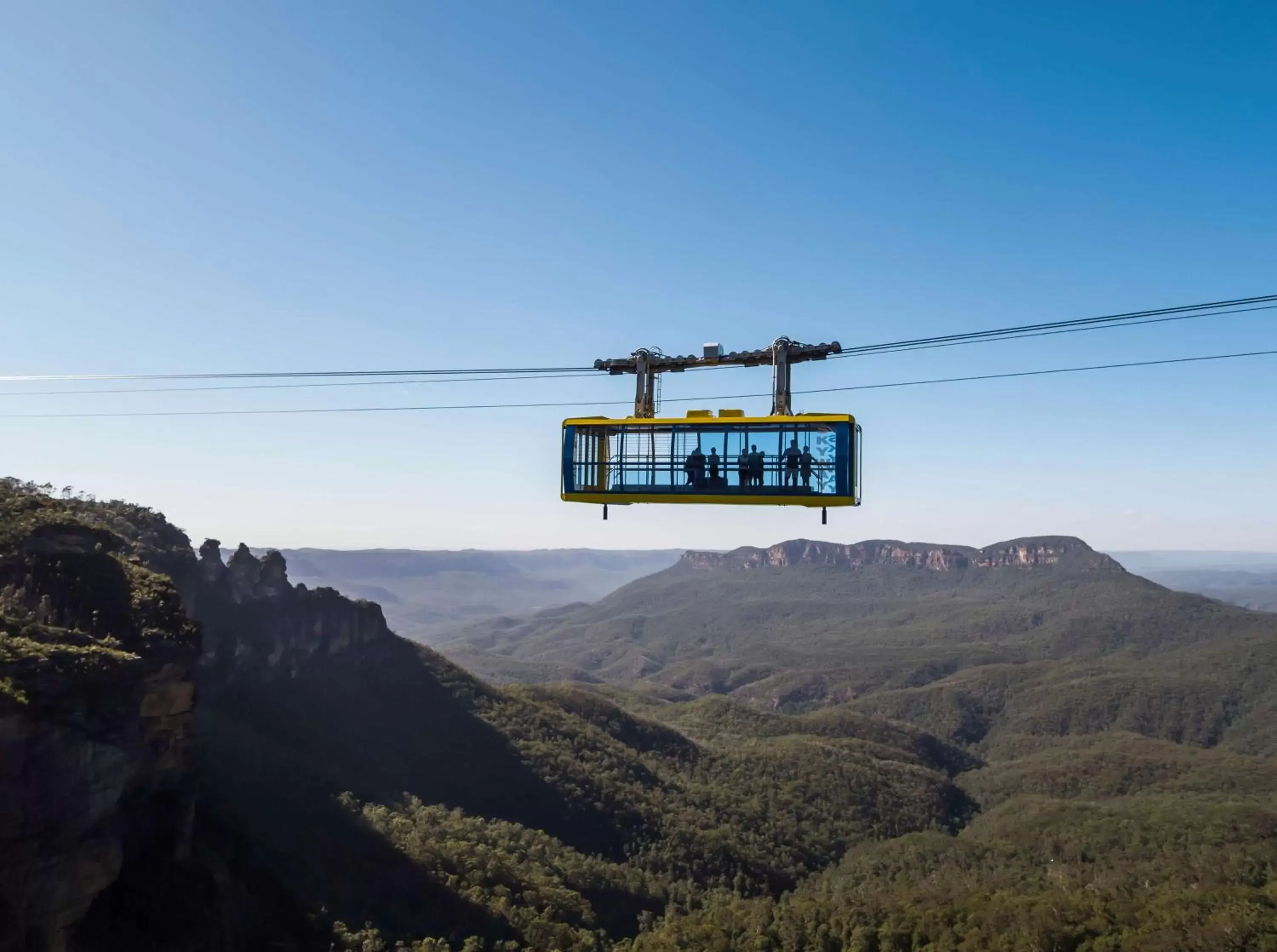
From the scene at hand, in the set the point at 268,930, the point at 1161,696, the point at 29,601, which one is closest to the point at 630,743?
the point at 268,930

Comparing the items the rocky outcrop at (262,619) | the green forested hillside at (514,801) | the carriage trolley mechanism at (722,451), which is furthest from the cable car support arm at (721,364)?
the rocky outcrop at (262,619)

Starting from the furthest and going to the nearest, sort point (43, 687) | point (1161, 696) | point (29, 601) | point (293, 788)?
point (1161, 696)
point (293, 788)
point (29, 601)
point (43, 687)

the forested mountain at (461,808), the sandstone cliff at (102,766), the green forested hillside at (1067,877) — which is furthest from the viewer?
the green forested hillside at (1067,877)

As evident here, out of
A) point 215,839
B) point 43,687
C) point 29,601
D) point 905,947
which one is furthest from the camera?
point 905,947

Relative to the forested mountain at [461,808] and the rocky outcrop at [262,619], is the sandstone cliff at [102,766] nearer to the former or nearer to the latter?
the forested mountain at [461,808]

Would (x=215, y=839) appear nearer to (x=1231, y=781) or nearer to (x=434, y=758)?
(x=434, y=758)

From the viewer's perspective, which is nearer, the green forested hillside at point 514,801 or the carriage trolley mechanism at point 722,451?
the carriage trolley mechanism at point 722,451

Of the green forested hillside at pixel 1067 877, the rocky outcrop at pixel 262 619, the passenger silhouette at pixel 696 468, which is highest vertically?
the passenger silhouette at pixel 696 468
